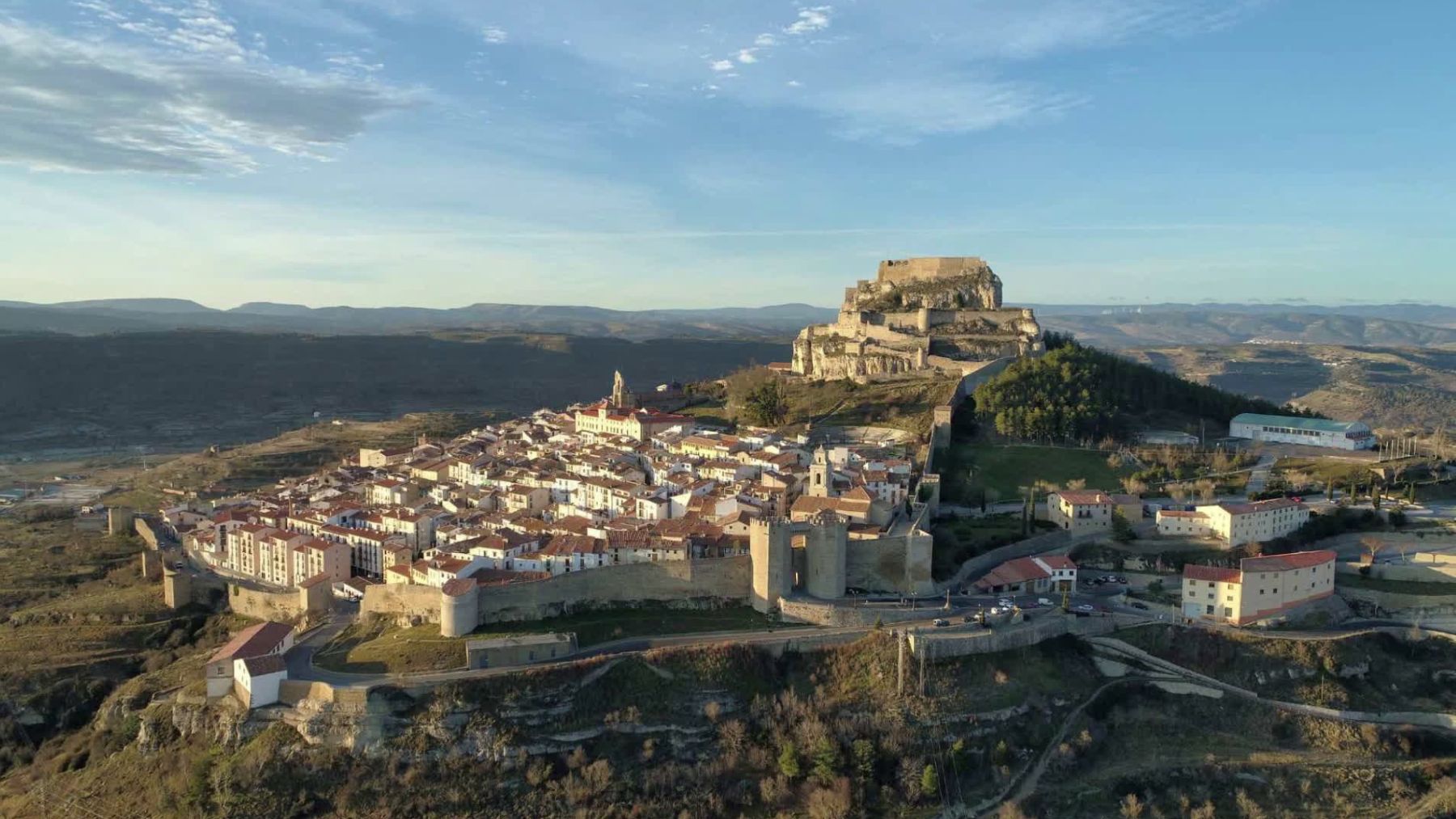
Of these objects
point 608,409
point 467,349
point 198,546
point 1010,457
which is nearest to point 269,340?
point 467,349

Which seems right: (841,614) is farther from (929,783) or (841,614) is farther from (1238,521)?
(1238,521)

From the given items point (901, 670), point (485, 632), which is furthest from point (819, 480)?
point (485, 632)

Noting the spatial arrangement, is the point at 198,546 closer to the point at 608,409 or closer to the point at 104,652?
the point at 104,652

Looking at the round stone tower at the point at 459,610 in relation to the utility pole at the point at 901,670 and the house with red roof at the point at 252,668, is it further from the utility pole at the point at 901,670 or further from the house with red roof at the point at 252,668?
the utility pole at the point at 901,670

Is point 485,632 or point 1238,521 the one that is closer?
point 485,632

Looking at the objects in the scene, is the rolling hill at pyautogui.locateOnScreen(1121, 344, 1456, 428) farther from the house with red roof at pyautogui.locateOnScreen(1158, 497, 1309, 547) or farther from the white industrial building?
the house with red roof at pyautogui.locateOnScreen(1158, 497, 1309, 547)

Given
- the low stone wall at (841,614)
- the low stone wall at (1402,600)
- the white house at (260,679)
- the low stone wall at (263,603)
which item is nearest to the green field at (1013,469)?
the low stone wall at (1402,600)

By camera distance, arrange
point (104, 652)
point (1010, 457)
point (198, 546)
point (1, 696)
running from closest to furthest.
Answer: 1. point (1, 696)
2. point (104, 652)
3. point (198, 546)
4. point (1010, 457)
